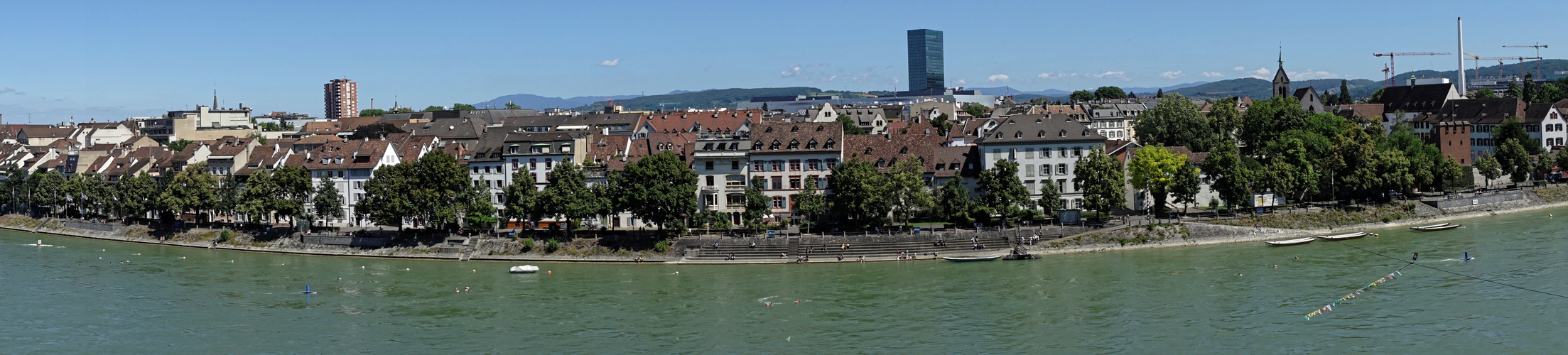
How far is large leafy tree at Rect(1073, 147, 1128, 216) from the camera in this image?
2694 inches

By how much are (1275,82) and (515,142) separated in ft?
351

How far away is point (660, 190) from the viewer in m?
66.8

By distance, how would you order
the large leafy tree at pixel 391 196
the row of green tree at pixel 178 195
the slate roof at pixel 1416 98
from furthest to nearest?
the slate roof at pixel 1416 98 → the row of green tree at pixel 178 195 → the large leafy tree at pixel 391 196

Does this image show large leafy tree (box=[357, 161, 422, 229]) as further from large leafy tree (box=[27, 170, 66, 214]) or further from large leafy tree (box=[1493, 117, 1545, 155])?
large leafy tree (box=[1493, 117, 1545, 155])

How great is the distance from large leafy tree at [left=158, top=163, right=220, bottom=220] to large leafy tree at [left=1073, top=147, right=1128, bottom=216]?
5659 centimetres

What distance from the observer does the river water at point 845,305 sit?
43.0 meters

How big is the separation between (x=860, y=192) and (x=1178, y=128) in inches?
1526

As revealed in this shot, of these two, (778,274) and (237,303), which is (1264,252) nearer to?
(778,274)

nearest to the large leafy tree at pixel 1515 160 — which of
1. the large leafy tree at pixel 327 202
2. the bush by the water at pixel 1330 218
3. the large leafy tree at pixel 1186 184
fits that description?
the bush by the water at pixel 1330 218

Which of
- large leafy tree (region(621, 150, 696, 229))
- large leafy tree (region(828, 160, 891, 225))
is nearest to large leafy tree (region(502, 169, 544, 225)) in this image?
large leafy tree (region(621, 150, 696, 229))

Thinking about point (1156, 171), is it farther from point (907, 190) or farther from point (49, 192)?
point (49, 192)

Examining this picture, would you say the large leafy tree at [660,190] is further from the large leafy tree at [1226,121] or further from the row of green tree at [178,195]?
the large leafy tree at [1226,121]

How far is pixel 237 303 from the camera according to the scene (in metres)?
55.4

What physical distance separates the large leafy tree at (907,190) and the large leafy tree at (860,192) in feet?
1.78
